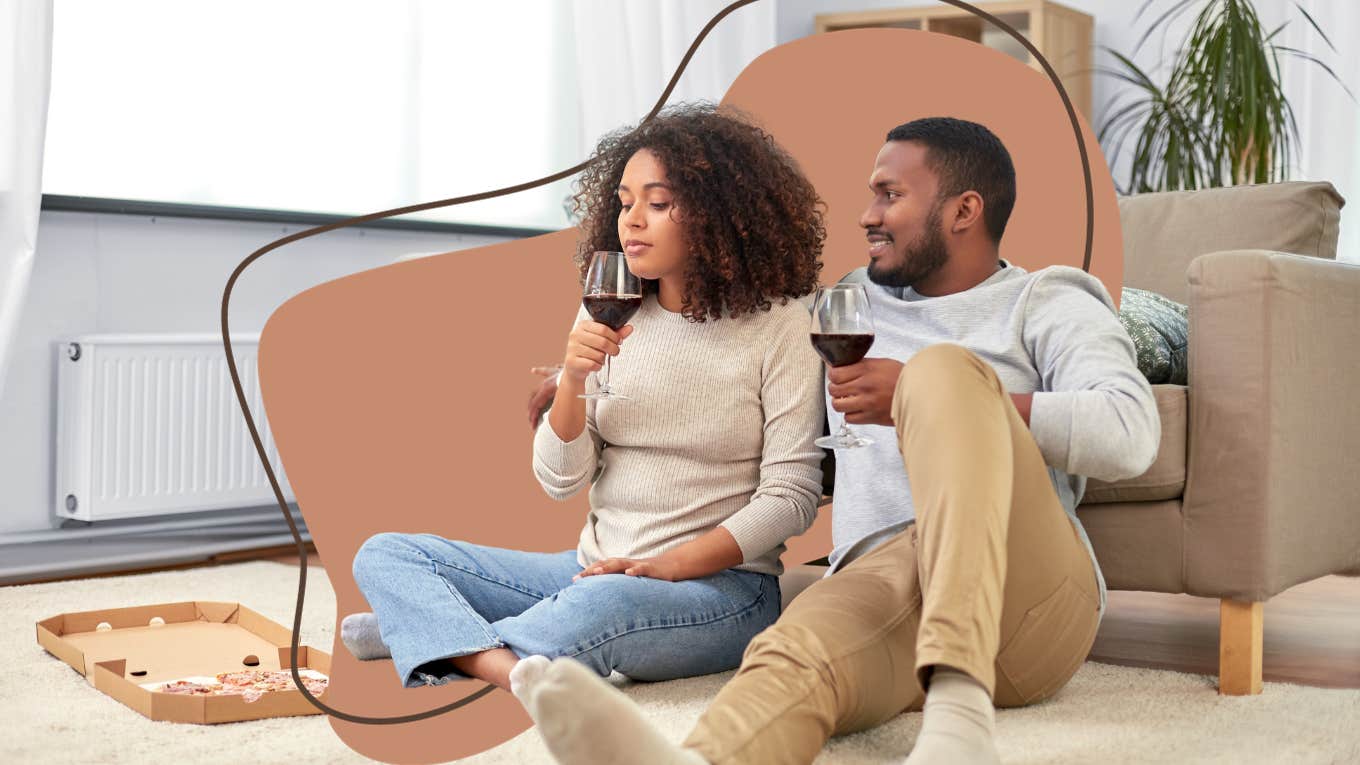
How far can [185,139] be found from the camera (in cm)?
317

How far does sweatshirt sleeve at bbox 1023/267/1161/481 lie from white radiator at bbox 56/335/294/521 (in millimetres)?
1943

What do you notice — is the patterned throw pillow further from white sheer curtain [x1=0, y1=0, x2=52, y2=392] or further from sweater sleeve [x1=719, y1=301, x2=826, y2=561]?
white sheer curtain [x1=0, y1=0, x2=52, y2=392]

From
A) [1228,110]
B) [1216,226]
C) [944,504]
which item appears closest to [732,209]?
[944,504]

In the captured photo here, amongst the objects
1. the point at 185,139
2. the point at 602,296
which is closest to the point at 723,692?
the point at 602,296

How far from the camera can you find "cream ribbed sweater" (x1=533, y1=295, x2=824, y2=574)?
171cm

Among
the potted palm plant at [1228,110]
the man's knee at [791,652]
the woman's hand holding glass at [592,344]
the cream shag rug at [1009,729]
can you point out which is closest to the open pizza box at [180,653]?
the cream shag rug at [1009,729]

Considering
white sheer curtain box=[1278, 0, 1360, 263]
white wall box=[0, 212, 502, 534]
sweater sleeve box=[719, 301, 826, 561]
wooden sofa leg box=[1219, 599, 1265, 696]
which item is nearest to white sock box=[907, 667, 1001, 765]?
sweater sleeve box=[719, 301, 826, 561]

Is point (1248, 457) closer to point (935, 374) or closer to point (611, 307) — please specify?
point (935, 374)

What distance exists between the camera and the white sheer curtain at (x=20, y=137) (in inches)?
109

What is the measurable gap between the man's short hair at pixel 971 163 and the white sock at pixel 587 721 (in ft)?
2.77

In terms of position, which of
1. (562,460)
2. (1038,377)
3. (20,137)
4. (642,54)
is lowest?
(562,460)

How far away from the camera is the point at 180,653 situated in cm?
213

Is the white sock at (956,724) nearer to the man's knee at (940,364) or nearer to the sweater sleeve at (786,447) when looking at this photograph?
the man's knee at (940,364)

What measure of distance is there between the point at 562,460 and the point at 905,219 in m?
0.51
